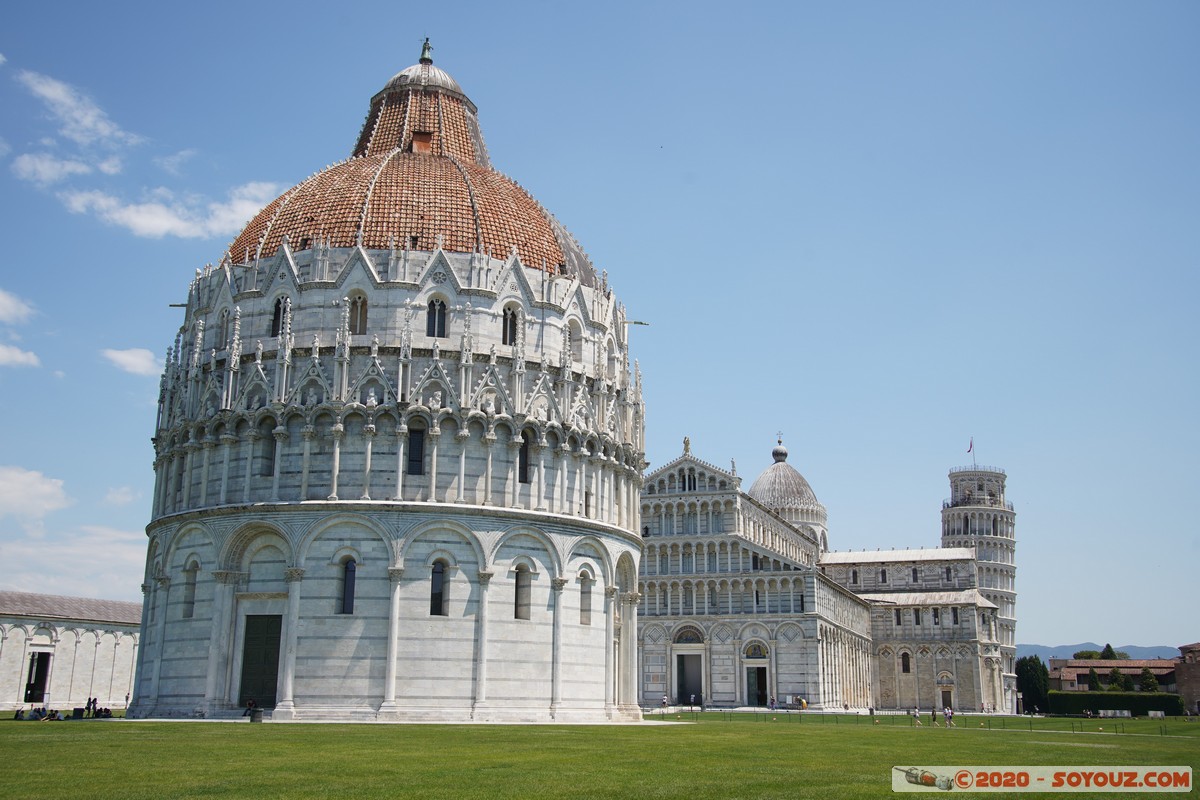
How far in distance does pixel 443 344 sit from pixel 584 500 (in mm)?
9074

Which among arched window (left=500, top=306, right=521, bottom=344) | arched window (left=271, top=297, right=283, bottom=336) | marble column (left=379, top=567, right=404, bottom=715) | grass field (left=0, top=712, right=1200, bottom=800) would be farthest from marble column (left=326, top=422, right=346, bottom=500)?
grass field (left=0, top=712, right=1200, bottom=800)

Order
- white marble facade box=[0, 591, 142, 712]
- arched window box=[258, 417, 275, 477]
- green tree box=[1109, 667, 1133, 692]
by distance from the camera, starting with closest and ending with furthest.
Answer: arched window box=[258, 417, 275, 477] → white marble facade box=[0, 591, 142, 712] → green tree box=[1109, 667, 1133, 692]

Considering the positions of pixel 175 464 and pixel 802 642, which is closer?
pixel 175 464

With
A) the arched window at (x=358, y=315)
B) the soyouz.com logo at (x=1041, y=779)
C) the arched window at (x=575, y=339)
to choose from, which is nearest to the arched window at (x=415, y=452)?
the arched window at (x=358, y=315)

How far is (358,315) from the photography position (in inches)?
2014

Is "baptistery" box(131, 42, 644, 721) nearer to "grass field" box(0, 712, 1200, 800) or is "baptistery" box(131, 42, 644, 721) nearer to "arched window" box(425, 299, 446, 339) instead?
"arched window" box(425, 299, 446, 339)

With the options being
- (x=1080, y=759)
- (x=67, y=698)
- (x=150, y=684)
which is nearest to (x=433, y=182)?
(x=150, y=684)

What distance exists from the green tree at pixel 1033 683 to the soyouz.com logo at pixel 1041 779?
115405 millimetres

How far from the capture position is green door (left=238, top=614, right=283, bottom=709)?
4678cm

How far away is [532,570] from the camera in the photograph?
160 ft

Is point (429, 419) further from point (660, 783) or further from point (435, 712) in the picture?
point (660, 783)

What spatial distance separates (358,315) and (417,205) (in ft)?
20.5

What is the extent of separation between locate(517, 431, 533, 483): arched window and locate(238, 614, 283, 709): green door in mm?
11151

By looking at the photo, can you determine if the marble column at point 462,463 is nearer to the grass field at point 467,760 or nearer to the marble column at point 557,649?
the marble column at point 557,649
